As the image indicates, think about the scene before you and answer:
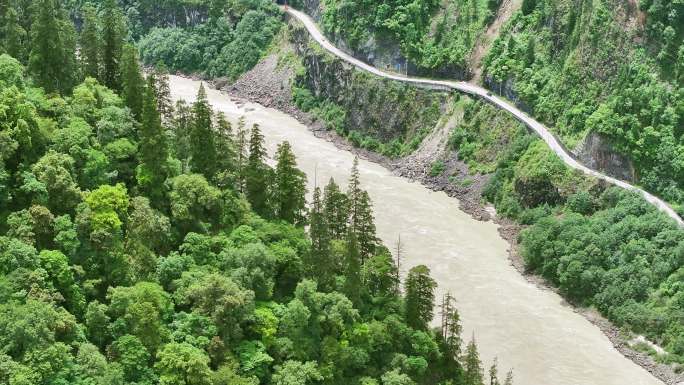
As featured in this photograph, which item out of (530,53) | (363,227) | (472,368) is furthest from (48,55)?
(530,53)

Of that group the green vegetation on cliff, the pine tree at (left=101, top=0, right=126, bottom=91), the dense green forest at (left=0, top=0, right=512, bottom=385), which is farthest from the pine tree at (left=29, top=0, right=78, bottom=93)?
the green vegetation on cliff

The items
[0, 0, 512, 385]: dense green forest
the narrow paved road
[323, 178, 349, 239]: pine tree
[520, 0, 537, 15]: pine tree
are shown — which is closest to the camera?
[0, 0, 512, 385]: dense green forest

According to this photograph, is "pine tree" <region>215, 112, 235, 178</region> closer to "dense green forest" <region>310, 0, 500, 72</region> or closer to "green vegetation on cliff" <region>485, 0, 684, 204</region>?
"green vegetation on cliff" <region>485, 0, 684, 204</region>

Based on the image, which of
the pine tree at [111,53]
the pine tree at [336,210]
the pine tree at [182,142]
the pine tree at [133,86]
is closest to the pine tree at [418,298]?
the pine tree at [336,210]

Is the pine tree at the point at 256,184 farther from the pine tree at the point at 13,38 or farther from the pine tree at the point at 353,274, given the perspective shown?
the pine tree at the point at 13,38

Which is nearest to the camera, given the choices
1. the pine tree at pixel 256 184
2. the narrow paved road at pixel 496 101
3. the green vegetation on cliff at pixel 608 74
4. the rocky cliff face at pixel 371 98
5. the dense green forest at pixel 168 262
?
the dense green forest at pixel 168 262

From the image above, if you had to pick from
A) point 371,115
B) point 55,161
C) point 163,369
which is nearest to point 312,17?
point 371,115

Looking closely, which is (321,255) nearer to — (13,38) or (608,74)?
(13,38)
